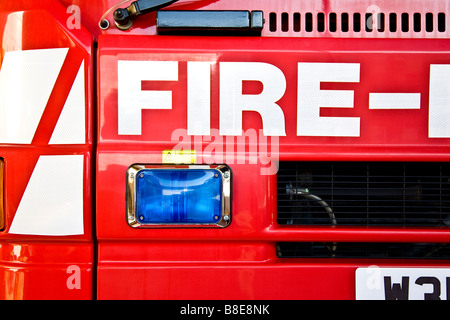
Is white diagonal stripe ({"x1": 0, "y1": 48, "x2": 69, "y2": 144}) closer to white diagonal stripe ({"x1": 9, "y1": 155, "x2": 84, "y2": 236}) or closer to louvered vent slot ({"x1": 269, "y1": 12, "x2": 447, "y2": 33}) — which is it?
white diagonal stripe ({"x1": 9, "y1": 155, "x2": 84, "y2": 236})

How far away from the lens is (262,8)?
1.26 m

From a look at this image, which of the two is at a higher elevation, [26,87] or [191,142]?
[26,87]

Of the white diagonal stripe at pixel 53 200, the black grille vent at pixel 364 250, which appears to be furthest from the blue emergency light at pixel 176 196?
the black grille vent at pixel 364 250

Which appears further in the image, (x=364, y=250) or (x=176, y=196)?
(x=364, y=250)

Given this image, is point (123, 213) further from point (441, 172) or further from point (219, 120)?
point (441, 172)

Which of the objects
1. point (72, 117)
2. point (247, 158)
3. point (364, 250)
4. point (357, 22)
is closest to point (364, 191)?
point (364, 250)

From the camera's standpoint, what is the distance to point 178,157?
1.21 metres

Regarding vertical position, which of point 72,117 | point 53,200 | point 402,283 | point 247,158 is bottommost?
point 402,283

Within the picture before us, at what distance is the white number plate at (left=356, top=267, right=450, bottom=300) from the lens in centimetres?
123

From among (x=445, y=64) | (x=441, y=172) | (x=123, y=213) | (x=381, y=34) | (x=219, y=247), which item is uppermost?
(x=381, y=34)

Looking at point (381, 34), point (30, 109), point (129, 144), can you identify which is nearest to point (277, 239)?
point (129, 144)

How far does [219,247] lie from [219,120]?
1.24 feet

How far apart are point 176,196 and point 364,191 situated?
0.57 meters

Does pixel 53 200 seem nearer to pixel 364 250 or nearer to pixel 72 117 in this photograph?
pixel 72 117
